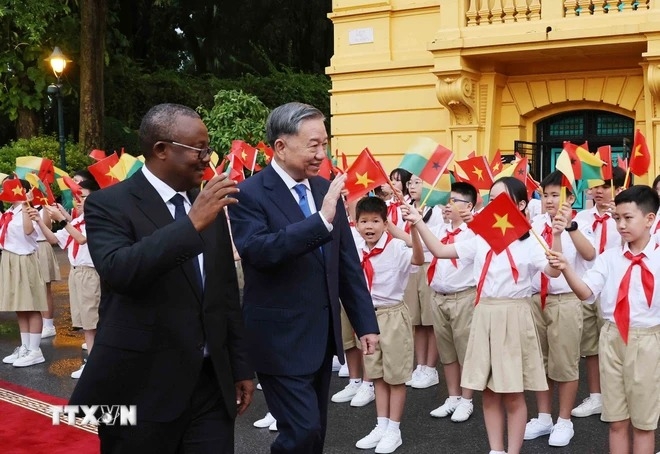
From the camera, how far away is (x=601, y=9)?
12.2 metres

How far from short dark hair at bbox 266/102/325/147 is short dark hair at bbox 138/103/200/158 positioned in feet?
2.53

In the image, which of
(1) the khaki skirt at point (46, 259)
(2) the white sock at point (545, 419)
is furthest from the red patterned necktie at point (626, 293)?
(1) the khaki skirt at point (46, 259)

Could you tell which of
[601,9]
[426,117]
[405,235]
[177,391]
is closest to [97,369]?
[177,391]

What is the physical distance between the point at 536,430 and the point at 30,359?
5.00 meters

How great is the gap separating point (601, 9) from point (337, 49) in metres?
4.91

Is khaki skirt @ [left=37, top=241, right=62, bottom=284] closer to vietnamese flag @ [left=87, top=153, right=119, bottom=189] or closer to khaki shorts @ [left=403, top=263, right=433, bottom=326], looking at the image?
vietnamese flag @ [left=87, top=153, right=119, bottom=189]

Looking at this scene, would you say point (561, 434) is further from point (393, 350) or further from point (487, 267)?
point (487, 267)

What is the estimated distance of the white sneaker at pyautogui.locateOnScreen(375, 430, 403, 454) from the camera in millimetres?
5402

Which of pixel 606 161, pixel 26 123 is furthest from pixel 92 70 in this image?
pixel 606 161

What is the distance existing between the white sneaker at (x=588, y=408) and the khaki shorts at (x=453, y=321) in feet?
3.02

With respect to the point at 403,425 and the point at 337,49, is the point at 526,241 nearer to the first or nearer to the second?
the point at 403,425

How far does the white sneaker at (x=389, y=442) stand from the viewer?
5402 mm

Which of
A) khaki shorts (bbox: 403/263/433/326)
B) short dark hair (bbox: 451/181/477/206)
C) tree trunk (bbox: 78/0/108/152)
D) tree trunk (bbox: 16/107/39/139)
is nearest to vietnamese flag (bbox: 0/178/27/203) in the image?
khaki shorts (bbox: 403/263/433/326)

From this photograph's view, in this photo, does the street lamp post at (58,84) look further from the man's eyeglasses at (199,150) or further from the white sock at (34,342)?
the man's eyeglasses at (199,150)
